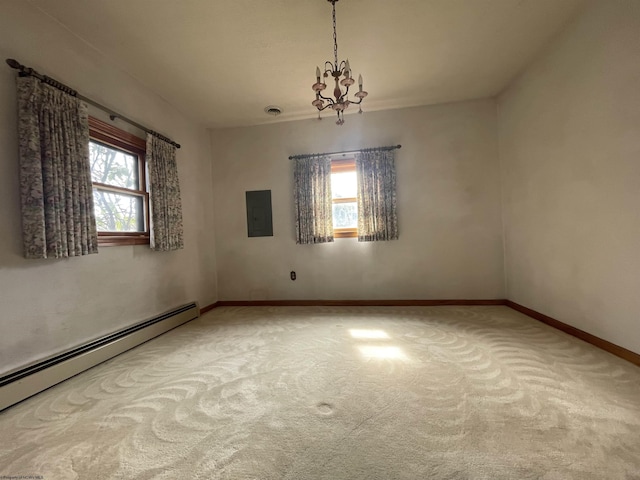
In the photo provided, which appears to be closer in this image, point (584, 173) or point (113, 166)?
point (584, 173)

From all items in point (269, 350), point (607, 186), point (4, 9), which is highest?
point (4, 9)

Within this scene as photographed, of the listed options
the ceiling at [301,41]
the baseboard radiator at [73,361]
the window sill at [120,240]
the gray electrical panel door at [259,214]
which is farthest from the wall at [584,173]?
the window sill at [120,240]

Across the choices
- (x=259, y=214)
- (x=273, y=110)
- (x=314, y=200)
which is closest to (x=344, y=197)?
(x=314, y=200)

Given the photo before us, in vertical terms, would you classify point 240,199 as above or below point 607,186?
above

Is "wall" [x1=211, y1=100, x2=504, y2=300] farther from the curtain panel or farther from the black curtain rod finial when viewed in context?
the black curtain rod finial

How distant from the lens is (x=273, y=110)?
3334mm

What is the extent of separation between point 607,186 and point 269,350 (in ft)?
9.85

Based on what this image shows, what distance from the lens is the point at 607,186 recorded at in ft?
6.22

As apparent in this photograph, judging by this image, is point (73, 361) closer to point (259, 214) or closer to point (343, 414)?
point (343, 414)

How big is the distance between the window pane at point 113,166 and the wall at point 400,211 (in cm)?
134

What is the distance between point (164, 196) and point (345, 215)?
2289 millimetres

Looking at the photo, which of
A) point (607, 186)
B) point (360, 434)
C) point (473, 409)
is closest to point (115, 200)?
point (360, 434)

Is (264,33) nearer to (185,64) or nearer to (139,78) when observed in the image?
(185,64)

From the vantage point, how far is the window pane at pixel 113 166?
221 cm
